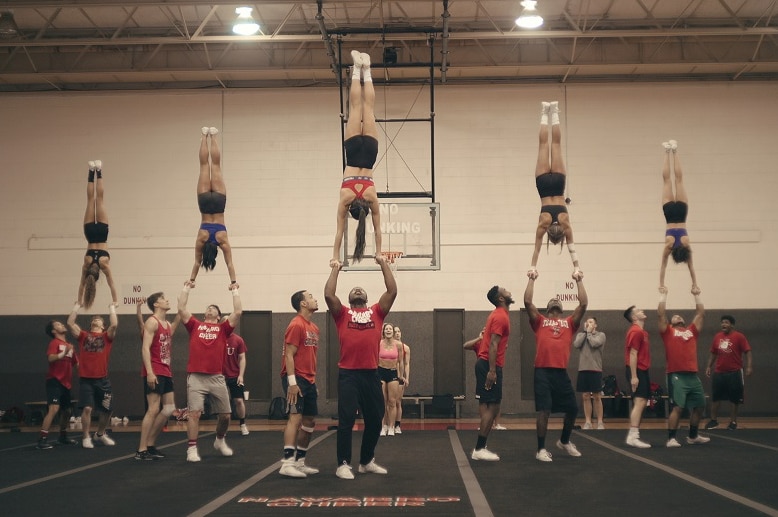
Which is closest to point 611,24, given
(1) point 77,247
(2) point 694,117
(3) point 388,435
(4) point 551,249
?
(2) point 694,117

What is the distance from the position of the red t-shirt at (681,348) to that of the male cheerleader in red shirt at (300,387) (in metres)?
5.39

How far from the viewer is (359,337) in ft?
27.4

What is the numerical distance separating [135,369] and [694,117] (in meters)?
14.0

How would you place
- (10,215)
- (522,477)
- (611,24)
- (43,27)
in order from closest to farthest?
(522,477), (43,27), (611,24), (10,215)

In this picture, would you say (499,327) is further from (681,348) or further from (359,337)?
(681,348)

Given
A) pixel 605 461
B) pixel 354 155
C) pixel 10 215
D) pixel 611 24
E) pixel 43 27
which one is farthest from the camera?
pixel 10 215

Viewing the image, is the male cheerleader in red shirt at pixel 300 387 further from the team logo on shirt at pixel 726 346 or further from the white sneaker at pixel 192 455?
the team logo on shirt at pixel 726 346

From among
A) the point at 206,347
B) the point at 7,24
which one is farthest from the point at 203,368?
the point at 7,24

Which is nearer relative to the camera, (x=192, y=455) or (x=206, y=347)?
(x=192, y=455)

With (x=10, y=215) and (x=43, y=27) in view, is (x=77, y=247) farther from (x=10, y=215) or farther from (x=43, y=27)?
(x=43, y=27)

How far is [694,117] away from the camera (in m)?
18.7

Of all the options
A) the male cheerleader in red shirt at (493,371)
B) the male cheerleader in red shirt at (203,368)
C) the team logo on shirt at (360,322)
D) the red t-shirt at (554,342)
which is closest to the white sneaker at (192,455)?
the male cheerleader in red shirt at (203,368)

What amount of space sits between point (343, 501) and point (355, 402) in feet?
5.50

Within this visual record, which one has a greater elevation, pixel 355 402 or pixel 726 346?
pixel 726 346
